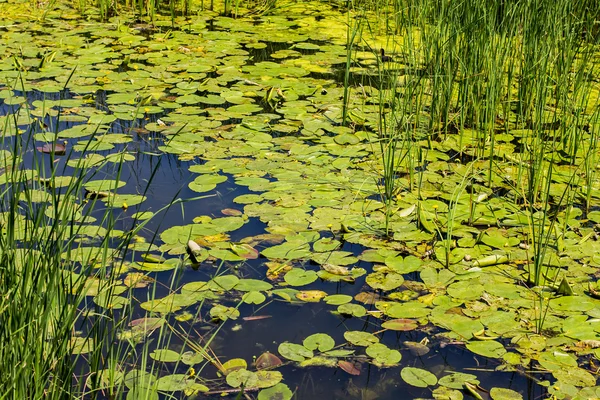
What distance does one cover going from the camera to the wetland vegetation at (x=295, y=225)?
1.99 meters

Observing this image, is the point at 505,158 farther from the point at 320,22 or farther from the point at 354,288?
the point at 320,22

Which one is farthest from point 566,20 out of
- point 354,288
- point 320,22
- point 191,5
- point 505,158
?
point 191,5

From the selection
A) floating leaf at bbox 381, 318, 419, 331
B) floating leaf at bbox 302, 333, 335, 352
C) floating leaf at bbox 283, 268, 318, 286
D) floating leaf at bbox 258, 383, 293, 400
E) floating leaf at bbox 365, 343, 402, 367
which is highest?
floating leaf at bbox 283, 268, 318, 286

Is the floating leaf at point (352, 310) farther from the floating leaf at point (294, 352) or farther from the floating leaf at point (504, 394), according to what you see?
the floating leaf at point (504, 394)

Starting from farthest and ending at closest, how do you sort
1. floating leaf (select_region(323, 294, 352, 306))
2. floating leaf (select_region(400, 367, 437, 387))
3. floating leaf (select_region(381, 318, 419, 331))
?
floating leaf (select_region(323, 294, 352, 306)) → floating leaf (select_region(381, 318, 419, 331)) → floating leaf (select_region(400, 367, 437, 387))

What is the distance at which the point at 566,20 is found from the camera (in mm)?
3615

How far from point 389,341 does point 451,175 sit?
1264 millimetres

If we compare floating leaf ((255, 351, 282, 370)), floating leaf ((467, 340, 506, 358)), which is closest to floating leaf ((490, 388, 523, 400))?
floating leaf ((467, 340, 506, 358))

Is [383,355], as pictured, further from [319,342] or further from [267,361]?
[267,361]

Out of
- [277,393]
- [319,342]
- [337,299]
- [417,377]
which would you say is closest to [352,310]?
[337,299]

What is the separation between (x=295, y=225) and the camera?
288 centimetres

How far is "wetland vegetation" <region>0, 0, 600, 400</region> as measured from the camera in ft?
6.54

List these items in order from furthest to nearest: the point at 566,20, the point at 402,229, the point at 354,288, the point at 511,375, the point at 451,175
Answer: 1. the point at 566,20
2. the point at 451,175
3. the point at 402,229
4. the point at 354,288
5. the point at 511,375

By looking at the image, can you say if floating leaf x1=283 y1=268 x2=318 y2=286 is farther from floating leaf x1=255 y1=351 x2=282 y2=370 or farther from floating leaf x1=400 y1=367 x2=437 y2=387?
floating leaf x1=400 y1=367 x2=437 y2=387
